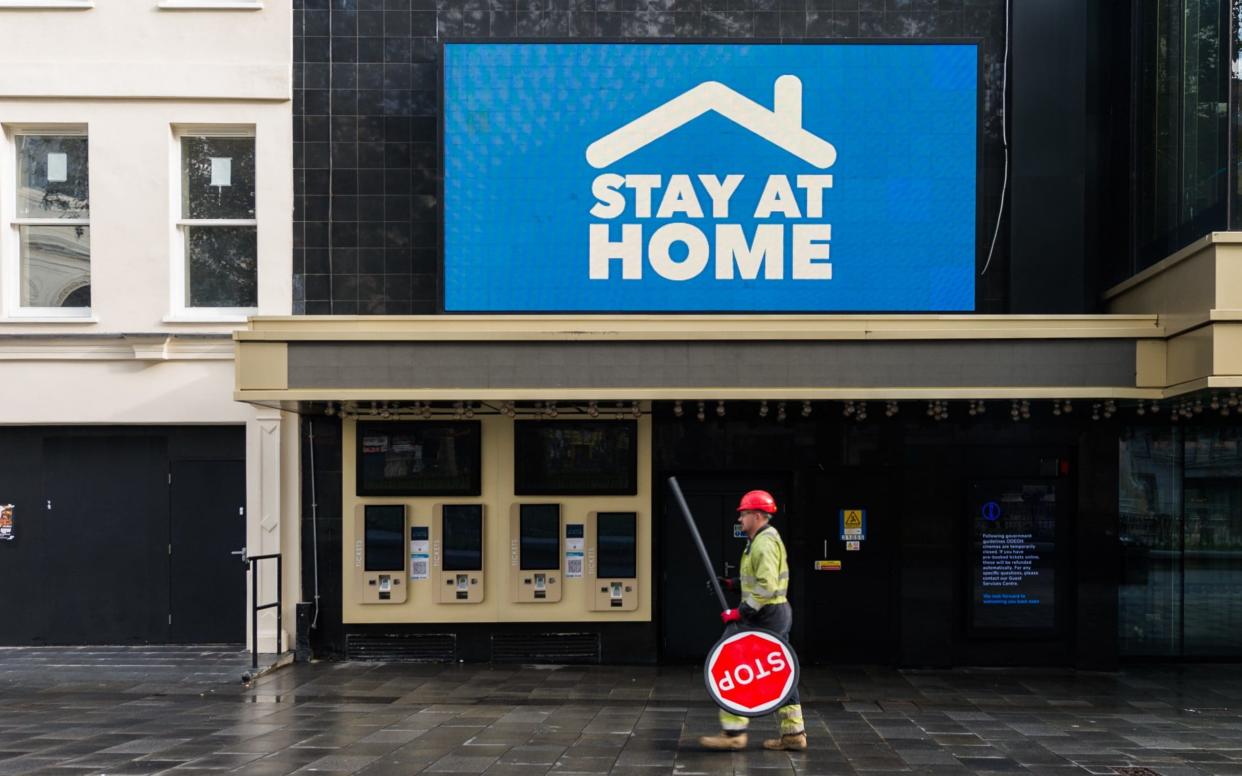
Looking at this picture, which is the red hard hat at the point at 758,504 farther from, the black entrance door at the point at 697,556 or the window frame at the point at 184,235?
the window frame at the point at 184,235

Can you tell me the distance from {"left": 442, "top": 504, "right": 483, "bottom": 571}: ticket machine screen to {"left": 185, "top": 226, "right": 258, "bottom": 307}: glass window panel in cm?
365

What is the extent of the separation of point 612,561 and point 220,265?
19.7 feet

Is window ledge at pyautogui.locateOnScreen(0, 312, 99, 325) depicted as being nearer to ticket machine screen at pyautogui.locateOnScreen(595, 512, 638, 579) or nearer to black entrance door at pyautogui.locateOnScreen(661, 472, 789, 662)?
ticket machine screen at pyautogui.locateOnScreen(595, 512, 638, 579)

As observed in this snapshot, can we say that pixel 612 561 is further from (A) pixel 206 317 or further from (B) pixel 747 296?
(A) pixel 206 317

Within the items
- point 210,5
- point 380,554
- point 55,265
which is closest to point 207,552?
point 380,554

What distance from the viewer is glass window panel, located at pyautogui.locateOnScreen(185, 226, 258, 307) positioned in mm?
13609

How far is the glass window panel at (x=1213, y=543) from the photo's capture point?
13305 mm

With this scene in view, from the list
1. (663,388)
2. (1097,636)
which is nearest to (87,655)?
(663,388)

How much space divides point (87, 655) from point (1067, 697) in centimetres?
1104

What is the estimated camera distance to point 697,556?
13.2 meters

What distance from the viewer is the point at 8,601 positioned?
44.5 feet

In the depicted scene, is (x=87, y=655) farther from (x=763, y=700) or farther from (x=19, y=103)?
(x=763, y=700)

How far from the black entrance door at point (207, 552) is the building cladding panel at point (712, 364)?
2.94m

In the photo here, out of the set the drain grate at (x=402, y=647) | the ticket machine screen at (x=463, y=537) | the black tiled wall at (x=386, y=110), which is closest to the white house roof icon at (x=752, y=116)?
the black tiled wall at (x=386, y=110)
